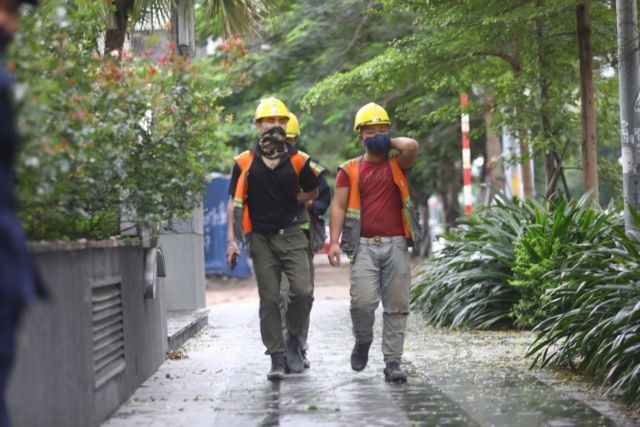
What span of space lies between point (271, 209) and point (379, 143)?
102 centimetres

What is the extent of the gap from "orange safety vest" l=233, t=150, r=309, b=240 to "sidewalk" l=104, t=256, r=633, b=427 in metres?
1.17

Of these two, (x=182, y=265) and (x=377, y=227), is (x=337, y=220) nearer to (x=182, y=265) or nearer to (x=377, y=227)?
(x=377, y=227)

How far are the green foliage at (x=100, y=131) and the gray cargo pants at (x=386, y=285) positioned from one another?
131 cm

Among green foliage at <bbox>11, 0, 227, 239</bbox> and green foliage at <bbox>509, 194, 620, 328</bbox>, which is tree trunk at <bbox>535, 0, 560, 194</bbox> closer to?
green foliage at <bbox>509, 194, 620, 328</bbox>

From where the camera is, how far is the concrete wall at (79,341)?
19.1 feet

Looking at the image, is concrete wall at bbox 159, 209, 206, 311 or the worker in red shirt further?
concrete wall at bbox 159, 209, 206, 311

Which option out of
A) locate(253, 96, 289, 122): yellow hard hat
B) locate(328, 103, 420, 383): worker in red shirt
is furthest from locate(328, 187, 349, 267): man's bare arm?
locate(253, 96, 289, 122): yellow hard hat

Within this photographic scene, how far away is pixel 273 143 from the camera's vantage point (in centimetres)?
976

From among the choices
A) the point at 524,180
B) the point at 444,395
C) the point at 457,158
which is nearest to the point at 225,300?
the point at 524,180

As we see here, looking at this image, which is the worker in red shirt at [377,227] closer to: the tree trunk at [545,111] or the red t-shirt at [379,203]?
the red t-shirt at [379,203]

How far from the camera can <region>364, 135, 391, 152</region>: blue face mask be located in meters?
9.41

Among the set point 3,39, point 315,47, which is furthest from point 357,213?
point 315,47

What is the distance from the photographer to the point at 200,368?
415 inches

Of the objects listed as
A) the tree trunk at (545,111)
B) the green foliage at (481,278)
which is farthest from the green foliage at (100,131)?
the tree trunk at (545,111)
